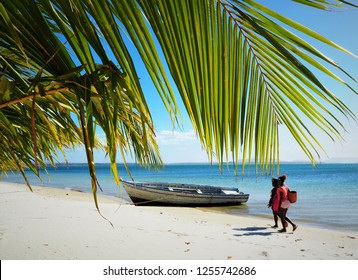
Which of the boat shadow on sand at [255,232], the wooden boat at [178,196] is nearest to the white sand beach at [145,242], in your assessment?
the boat shadow on sand at [255,232]

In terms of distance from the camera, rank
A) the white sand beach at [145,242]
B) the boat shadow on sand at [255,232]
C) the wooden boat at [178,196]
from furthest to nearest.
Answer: the wooden boat at [178,196] < the boat shadow on sand at [255,232] < the white sand beach at [145,242]

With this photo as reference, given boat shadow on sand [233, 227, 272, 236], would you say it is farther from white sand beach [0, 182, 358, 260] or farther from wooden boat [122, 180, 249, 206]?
wooden boat [122, 180, 249, 206]

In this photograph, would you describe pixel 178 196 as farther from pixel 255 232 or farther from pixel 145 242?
pixel 145 242

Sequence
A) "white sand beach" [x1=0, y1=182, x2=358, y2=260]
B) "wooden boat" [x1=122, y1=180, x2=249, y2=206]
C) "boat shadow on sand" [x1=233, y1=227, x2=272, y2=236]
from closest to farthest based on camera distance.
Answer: "white sand beach" [x1=0, y1=182, x2=358, y2=260] < "boat shadow on sand" [x1=233, y1=227, x2=272, y2=236] < "wooden boat" [x1=122, y1=180, x2=249, y2=206]

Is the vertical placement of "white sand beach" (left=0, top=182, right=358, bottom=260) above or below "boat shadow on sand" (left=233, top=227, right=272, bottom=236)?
above

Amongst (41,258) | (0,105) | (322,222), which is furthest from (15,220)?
(322,222)

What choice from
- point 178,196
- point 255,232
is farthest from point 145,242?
point 178,196

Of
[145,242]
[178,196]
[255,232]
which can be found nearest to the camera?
[145,242]

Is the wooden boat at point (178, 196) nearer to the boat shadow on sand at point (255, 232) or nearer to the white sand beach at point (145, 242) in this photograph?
the white sand beach at point (145, 242)

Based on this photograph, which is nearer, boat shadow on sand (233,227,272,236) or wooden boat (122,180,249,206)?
boat shadow on sand (233,227,272,236)

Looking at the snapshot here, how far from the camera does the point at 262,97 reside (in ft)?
2.15

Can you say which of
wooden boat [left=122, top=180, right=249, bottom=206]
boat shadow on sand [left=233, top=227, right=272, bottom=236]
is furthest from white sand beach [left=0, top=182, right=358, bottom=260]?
wooden boat [left=122, top=180, right=249, bottom=206]

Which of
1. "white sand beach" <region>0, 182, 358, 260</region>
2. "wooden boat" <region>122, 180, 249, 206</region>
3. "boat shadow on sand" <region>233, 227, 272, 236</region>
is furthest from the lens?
"wooden boat" <region>122, 180, 249, 206</region>

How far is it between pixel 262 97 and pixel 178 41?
0.79 feet
